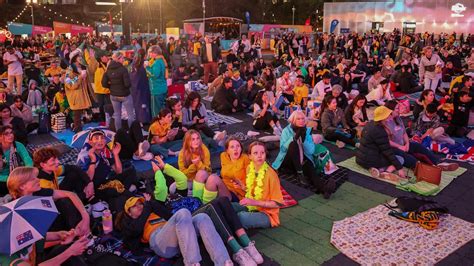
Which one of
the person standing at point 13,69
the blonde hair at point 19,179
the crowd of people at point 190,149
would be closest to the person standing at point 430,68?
the crowd of people at point 190,149

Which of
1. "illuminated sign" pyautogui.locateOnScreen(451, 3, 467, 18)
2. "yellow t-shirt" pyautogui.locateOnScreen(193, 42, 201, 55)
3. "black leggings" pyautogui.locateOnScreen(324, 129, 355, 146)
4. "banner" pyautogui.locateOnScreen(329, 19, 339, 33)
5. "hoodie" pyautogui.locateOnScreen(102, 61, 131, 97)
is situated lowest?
"black leggings" pyautogui.locateOnScreen(324, 129, 355, 146)

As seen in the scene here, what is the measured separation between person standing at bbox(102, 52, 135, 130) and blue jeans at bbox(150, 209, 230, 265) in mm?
4723

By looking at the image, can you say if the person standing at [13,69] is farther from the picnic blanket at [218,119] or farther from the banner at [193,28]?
the banner at [193,28]

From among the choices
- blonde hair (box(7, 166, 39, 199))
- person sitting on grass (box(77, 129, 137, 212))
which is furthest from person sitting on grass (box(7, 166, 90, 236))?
person sitting on grass (box(77, 129, 137, 212))

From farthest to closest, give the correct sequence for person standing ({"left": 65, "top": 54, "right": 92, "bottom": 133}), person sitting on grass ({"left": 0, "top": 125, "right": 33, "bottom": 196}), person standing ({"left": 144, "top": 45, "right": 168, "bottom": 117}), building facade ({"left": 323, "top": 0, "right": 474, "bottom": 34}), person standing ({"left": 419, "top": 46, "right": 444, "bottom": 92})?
1. building facade ({"left": 323, "top": 0, "right": 474, "bottom": 34})
2. person standing ({"left": 419, "top": 46, "right": 444, "bottom": 92})
3. person standing ({"left": 144, "top": 45, "right": 168, "bottom": 117})
4. person standing ({"left": 65, "top": 54, "right": 92, "bottom": 133})
5. person sitting on grass ({"left": 0, "top": 125, "right": 33, "bottom": 196})

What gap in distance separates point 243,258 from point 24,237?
1.92m

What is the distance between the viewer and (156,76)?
934cm

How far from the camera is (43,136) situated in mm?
8898

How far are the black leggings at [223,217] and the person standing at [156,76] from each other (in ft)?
18.6

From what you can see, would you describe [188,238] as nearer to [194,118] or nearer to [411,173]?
[411,173]

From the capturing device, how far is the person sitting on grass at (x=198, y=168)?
4953 mm

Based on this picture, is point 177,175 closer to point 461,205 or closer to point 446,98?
point 461,205

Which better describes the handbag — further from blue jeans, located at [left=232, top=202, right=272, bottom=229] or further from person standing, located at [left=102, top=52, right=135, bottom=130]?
person standing, located at [left=102, top=52, right=135, bottom=130]

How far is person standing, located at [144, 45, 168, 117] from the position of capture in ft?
30.4
